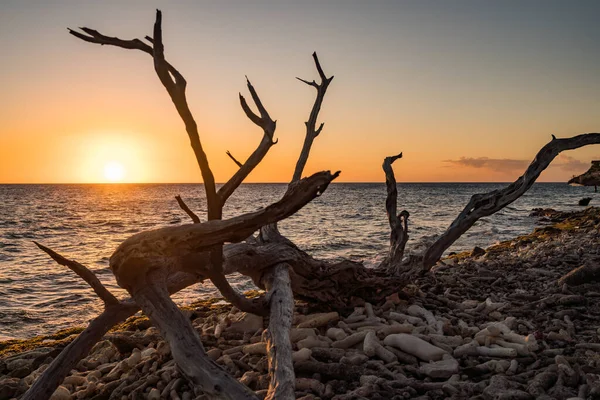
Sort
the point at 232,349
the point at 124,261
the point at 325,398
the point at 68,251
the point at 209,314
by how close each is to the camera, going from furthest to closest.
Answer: the point at 68,251 → the point at 209,314 → the point at 232,349 → the point at 325,398 → the point at 124,261

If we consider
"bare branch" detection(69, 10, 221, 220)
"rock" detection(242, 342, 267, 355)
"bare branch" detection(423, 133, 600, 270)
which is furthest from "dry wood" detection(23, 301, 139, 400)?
"bare branch" detection(423, 133, 600, 270)

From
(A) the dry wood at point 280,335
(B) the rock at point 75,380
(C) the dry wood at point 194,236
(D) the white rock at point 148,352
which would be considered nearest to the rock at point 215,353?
(D) the white rock at point 148,352

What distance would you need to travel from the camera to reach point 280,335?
3.69 metres

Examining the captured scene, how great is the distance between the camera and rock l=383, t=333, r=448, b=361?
438cm

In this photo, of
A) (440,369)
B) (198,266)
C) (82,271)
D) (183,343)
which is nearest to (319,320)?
(440,369)

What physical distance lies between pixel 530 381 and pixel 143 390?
3353mm

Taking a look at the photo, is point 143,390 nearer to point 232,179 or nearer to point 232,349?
point 232,349

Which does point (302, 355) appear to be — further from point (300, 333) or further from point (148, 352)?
point (148, 352)

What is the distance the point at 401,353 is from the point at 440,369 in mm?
499

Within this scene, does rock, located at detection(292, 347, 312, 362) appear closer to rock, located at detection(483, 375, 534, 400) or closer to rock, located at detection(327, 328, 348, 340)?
rock, located at detection(327, 328, 348, 340)

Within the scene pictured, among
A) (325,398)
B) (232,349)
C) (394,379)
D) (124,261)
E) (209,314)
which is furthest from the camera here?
(209,314)

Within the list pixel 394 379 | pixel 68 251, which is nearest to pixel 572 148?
pixel 394 379

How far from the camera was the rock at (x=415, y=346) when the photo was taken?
4.38 meters

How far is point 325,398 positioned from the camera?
12.1 ft
